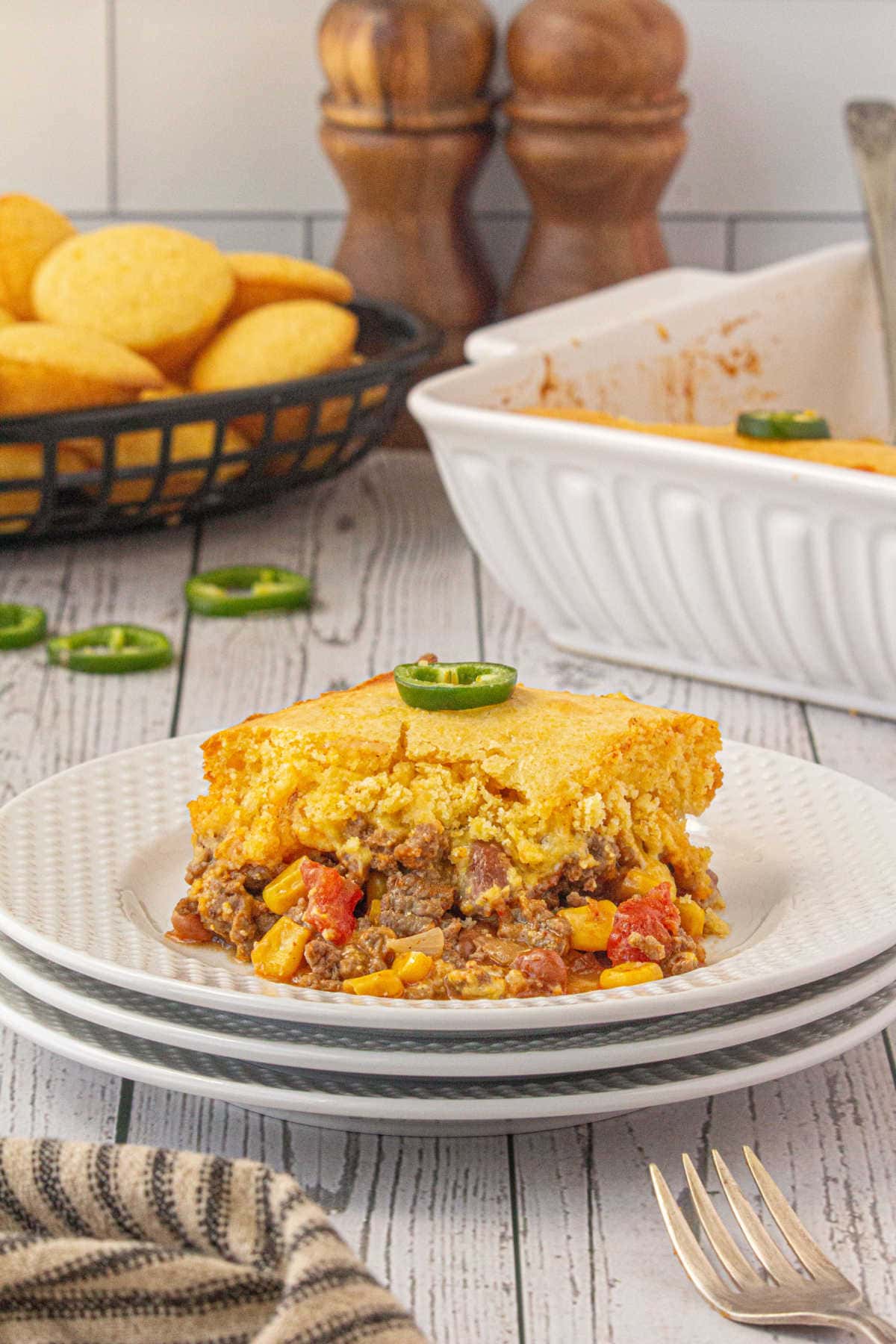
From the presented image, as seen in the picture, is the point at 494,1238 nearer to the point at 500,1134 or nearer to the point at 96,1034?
the point at 500,1134

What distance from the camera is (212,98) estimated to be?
3.05 meters

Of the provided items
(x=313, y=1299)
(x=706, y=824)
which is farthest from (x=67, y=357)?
(x=313, y=1299)

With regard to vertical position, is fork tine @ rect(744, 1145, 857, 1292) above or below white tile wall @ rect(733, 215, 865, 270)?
below

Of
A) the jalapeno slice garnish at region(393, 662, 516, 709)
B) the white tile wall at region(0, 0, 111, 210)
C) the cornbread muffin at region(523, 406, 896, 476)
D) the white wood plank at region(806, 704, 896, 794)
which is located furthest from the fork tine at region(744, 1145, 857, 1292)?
the white tile wall at region(0, 0, 111, 210)

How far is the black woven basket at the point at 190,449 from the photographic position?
204 cm

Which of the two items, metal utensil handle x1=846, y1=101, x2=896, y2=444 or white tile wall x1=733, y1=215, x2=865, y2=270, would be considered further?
white tile wall x1=733, y1=215, x2=865, y2=270

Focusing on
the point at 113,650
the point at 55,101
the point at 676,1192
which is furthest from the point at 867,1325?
the point at 55,101

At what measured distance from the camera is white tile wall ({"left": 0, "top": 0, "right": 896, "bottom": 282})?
297 cm

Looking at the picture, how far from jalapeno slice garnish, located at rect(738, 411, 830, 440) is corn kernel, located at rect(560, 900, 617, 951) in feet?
2.62

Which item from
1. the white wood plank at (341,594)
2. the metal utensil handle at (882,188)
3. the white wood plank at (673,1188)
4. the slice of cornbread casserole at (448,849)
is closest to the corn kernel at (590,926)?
the slice of cornbread casserole at (448,849)

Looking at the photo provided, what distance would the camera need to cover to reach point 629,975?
1.05 metres

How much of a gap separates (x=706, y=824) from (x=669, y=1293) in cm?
46

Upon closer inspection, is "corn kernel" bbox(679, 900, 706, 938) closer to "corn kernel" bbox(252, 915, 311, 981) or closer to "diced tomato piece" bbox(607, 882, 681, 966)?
"diced tomato piece" bbox(607, 882, 681, 966)

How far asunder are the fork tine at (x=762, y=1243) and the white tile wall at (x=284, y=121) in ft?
7.62
